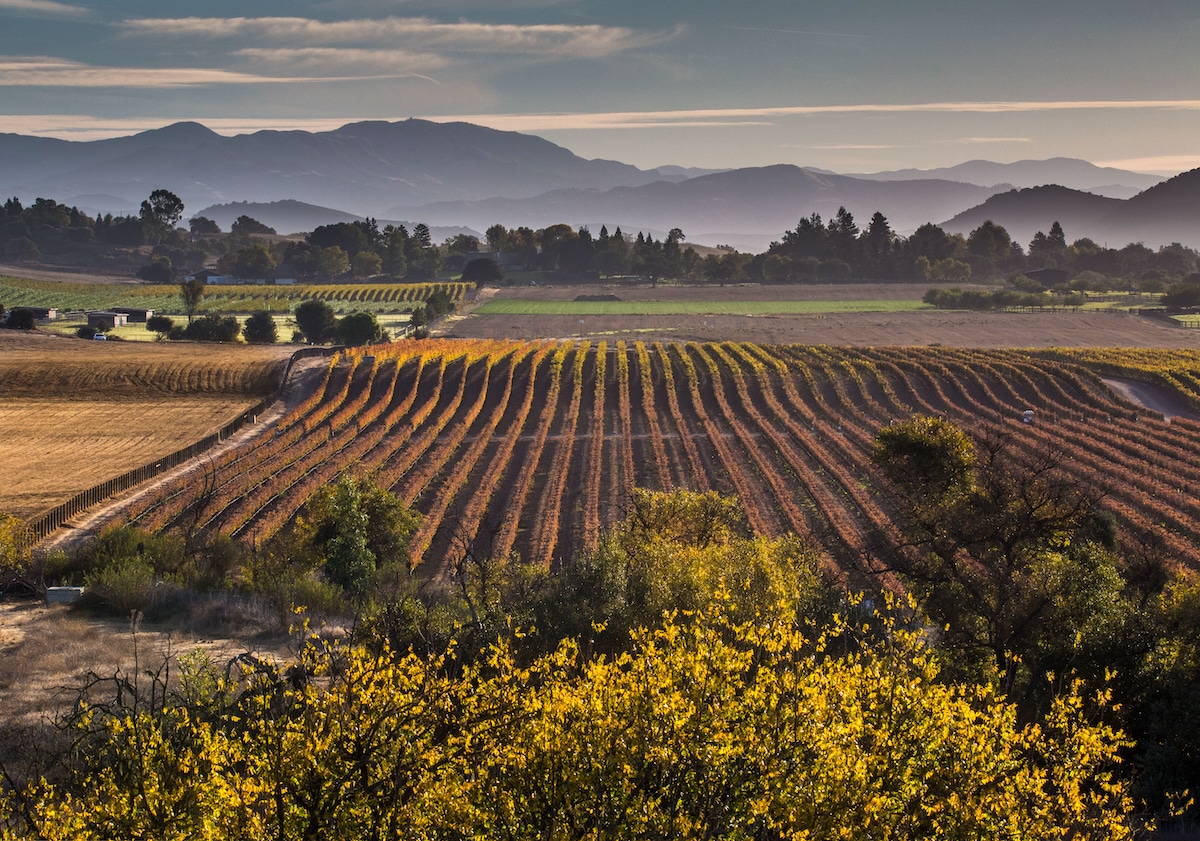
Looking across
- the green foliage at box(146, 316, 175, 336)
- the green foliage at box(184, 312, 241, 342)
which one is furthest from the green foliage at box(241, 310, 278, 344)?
the green foliage at box(146, 316, 175, 336)

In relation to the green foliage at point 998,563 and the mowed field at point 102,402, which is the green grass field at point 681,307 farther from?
the green foliage at point 998,563

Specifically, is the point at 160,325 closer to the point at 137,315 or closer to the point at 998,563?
the point at 137,315

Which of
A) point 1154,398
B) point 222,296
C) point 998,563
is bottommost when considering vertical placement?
point 998,563

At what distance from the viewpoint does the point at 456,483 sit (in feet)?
156

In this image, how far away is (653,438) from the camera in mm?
57844

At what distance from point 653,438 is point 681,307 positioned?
278 feet

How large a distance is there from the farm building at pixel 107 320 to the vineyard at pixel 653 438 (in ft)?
124

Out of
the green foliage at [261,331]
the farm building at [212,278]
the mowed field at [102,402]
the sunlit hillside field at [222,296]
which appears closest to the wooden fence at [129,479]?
the mowed field at [102,402]

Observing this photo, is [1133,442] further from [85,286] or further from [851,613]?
[85,286]

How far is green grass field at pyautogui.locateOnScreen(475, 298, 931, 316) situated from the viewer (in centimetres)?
13138

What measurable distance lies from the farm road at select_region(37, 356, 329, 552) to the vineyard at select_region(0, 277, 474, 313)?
197 ft

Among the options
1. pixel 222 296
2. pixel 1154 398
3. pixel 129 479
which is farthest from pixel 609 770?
pixel 222 296

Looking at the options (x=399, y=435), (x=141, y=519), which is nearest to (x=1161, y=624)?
(x=141, y=519)

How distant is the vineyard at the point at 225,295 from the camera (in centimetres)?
13288
